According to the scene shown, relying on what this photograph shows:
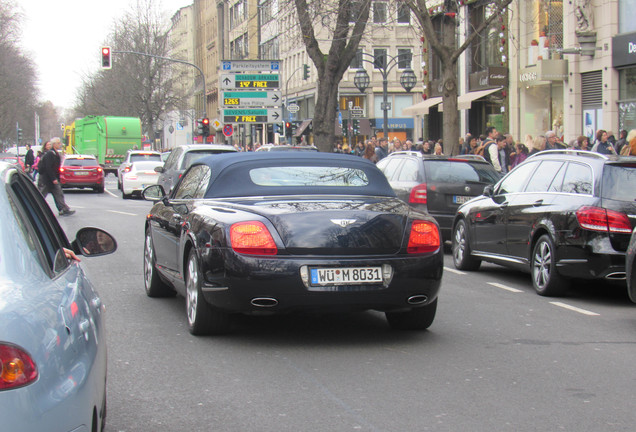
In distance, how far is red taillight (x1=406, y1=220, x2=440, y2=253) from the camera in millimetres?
7250

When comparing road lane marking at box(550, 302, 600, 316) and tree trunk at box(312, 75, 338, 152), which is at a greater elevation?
tree trunk at box(312, 75, 338, 152)

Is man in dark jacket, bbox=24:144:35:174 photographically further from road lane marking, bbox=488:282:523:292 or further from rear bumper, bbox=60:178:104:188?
road lane marking, bbox=488:282:523:292

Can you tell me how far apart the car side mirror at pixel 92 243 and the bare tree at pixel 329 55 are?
22.3 meters

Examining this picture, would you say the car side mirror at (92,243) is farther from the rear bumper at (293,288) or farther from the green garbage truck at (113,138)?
the green garbage truck at (113,138)

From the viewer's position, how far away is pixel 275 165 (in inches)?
324

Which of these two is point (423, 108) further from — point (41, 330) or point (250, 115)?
point (41, 330)

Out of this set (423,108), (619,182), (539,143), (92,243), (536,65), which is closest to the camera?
(92,243)

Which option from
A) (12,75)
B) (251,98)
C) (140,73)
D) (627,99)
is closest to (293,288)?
(627,99)

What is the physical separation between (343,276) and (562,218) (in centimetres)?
394

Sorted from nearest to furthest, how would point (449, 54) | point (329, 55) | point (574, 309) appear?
1. point (574, 309)
2. point (449, 54)
3. point (329, 55)

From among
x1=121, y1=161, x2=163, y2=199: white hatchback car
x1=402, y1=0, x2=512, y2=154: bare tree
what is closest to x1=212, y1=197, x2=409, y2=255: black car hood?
x1=402, y1=0, x2=512, y2=154: bare tree

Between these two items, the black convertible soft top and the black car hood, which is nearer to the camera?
the black car hood

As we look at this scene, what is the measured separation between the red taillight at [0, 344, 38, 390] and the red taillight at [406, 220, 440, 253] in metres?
4.74

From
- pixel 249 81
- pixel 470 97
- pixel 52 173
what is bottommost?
pixel 52 173
